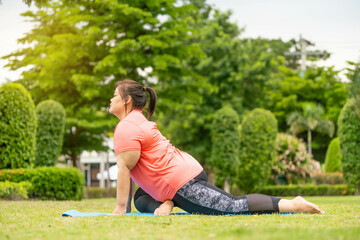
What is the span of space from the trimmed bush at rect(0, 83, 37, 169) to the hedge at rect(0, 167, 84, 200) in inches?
25.7

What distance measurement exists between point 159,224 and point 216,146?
1407 cm

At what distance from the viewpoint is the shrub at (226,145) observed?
1734cm

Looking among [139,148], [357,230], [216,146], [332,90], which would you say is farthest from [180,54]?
[332,90]

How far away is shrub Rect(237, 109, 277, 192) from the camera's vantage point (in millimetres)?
16391

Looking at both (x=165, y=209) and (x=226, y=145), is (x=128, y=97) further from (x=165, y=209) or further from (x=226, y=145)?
(x=226, y=145)

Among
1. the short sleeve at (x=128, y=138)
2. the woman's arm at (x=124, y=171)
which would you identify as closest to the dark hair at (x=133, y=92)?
the short sleeve at (x=128, y=138)

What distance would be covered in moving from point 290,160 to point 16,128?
12.6 meters

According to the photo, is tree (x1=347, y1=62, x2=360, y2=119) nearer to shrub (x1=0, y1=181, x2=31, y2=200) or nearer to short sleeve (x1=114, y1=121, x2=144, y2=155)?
short sleeve (x1=114, y1=121, x2=144, y2=155)

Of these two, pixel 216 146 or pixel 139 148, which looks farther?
pixel 216 146

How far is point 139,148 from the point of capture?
467 centimetres

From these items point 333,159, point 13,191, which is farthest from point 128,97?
point 333,159

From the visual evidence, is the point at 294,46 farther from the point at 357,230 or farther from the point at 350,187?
the point at 357,230

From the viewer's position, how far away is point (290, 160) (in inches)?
782

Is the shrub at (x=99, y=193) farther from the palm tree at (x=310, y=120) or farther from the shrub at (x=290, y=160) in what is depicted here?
the palm tree at (x=310, y=120)
